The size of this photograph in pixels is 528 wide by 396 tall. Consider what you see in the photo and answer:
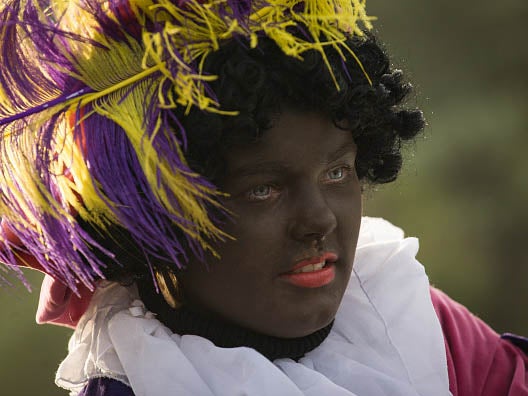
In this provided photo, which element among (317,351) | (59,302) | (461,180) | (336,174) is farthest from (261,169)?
(461,180)

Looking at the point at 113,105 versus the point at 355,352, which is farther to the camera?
the point at 355,352

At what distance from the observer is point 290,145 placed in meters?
1.34

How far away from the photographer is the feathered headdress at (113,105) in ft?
4.18

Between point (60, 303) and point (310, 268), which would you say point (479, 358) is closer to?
point (310, 268)

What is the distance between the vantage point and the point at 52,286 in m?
1.55

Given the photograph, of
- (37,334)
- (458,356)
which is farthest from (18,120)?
(37,334)

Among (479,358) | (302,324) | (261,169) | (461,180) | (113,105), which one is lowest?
(461,180)

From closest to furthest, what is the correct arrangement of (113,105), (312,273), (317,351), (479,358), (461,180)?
(113,105), (312,273), (317,351), (479,358), (461,180)

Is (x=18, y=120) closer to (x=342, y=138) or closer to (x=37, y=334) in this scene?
(x=342, y=138)

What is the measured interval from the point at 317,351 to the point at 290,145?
44 cm

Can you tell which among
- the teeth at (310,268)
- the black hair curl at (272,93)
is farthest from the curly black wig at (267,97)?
the teeth at (310,268)

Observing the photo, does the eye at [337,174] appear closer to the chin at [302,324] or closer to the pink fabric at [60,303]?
the chin at [302,324]

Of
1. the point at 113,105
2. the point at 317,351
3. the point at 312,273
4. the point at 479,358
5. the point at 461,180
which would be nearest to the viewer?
the point at 113,105

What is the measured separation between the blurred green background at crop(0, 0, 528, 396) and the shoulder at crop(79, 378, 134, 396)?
2196 millimetres
